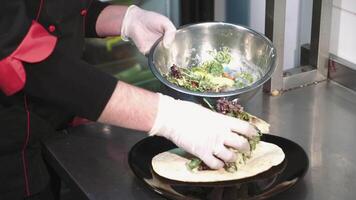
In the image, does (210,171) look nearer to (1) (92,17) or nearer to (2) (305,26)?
(1) (92,17)

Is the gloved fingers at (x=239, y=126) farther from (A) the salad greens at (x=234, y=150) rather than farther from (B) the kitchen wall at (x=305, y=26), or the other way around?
(B) the kitchen wall at (x=305, y=26)

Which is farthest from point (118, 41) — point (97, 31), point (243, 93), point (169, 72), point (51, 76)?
point (51, 76)

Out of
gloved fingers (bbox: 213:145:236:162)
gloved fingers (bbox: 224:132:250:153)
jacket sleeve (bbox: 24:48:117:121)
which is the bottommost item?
gloved fingers (bbox: 213:145:236:162)

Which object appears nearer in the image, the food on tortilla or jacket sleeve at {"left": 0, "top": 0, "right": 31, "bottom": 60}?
jacket sleeve at {"left": 0, "top": 0, "right": 31, "bottom": 60}

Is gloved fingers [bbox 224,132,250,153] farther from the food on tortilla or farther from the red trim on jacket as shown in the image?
the red trim on jacket

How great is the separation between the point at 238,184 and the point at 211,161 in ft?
0.20

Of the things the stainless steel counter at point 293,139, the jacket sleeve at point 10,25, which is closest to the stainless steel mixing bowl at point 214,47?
the stainless steel counter at point 293,139

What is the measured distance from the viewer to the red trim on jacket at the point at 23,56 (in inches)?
35.3

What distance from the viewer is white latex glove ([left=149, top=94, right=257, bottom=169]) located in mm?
963

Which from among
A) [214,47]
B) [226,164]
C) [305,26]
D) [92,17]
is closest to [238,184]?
[226,164]

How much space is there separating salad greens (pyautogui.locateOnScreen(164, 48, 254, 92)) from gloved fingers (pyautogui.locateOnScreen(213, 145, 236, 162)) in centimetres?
21

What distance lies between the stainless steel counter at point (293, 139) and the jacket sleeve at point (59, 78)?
0.17m

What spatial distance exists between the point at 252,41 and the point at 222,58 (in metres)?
0.08

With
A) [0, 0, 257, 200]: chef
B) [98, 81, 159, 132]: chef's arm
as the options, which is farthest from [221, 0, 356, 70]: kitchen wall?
[98, 81, 159, 132]: chef's arm
